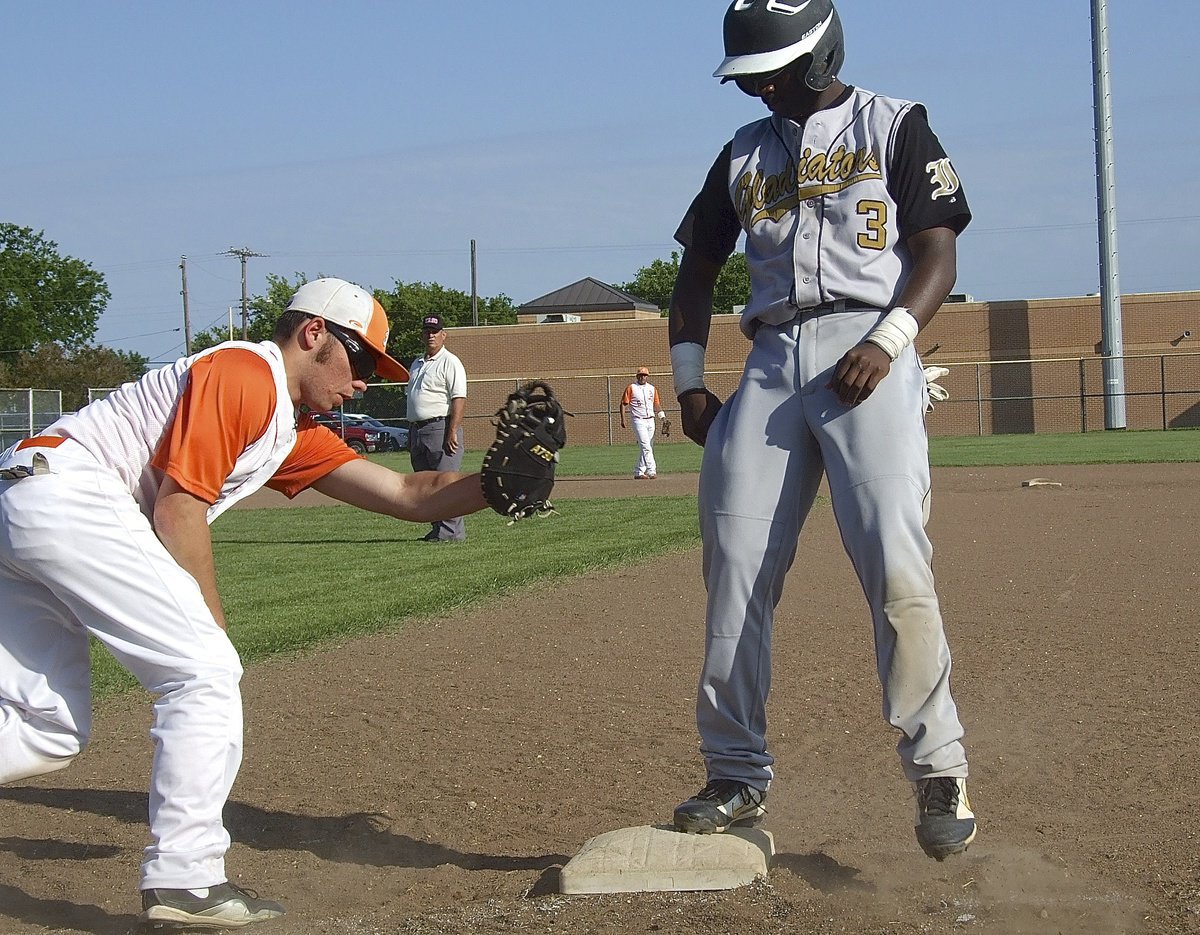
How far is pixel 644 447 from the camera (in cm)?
2042

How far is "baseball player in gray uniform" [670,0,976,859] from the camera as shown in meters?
3.54

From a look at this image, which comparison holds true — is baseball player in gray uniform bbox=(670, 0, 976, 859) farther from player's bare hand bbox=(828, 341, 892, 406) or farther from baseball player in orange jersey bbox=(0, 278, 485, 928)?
baseball player in orange jersey bbox=(0, 278, 485, 928)

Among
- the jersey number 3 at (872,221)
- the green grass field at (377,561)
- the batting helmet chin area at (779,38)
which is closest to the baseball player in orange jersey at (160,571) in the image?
the batting helmet chin area at (779,38)

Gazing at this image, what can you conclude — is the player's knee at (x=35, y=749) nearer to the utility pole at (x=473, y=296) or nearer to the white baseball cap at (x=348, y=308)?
the white baseball cap at (x=348, y=308)

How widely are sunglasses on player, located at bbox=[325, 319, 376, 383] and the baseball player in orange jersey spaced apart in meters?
0.02

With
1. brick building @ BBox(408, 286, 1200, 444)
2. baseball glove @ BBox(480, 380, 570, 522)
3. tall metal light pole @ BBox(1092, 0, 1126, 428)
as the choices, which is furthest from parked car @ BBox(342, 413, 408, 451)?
baseball glove @ BBox(480, 380, 570, 522)

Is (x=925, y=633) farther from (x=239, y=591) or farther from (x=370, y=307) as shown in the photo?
(x=239, y=591)

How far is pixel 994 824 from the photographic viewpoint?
400 cm

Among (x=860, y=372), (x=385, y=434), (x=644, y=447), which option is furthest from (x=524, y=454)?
(x=385, y=434)

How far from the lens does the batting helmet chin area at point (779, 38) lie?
3639mm

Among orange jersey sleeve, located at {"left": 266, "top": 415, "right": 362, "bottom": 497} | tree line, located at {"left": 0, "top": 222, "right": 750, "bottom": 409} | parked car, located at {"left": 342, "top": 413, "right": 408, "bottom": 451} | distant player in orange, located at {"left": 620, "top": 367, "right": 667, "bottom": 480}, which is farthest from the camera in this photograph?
tree line, located at {"left": 0, "top": 222, "right": 750, "bottom": 409}

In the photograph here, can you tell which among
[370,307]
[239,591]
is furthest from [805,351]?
[239,591]

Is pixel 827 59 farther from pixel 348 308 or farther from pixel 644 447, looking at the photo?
pixel 644 447

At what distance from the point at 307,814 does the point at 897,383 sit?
2418 millimetres
